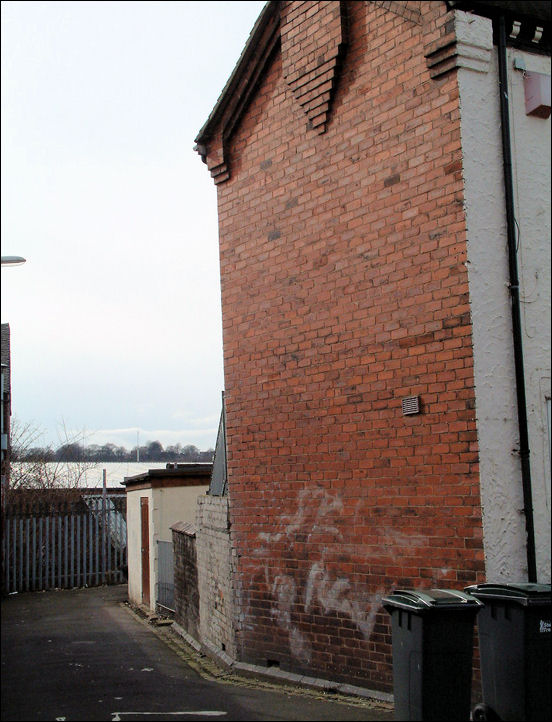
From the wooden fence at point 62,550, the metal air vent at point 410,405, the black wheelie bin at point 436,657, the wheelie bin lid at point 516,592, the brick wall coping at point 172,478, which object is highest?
the metal air vent at point 410,405

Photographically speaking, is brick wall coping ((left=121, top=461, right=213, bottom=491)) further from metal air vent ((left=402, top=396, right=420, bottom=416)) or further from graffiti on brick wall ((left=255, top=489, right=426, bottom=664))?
metal air vent ((left=402, top=396, right=420, bottom=416))

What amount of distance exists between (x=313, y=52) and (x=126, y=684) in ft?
24.0

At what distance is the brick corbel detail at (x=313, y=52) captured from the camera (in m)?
9.11

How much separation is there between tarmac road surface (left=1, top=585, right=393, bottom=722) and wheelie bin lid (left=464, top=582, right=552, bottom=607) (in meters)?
1.52

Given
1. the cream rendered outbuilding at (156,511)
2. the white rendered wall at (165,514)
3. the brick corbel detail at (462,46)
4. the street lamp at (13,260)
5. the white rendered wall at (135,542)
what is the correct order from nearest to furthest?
the brick corbel detail at (462,46)
the street lamp at (13,260)
the white rendered wall at (165,514)
the cream rendered outbuilding at (156,511)
the white rendered wall at (135,542)

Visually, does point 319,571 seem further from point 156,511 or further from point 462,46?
point 156,511

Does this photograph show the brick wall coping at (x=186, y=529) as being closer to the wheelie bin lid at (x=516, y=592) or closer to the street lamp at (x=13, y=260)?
the street lamp at (x=13, y=260)

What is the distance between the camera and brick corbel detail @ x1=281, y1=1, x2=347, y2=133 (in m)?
9.11

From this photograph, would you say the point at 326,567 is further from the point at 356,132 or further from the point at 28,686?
the point at 356,132

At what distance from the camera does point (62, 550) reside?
23078 millimetres

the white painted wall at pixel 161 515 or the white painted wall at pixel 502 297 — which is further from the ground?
the white painted wall at pixel 502 297

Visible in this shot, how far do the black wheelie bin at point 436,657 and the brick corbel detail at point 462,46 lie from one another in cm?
466

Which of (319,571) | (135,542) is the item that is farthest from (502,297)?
(135,542)

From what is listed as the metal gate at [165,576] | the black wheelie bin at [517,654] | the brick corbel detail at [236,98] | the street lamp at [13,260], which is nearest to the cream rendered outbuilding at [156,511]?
the metal gate at [165,576]
